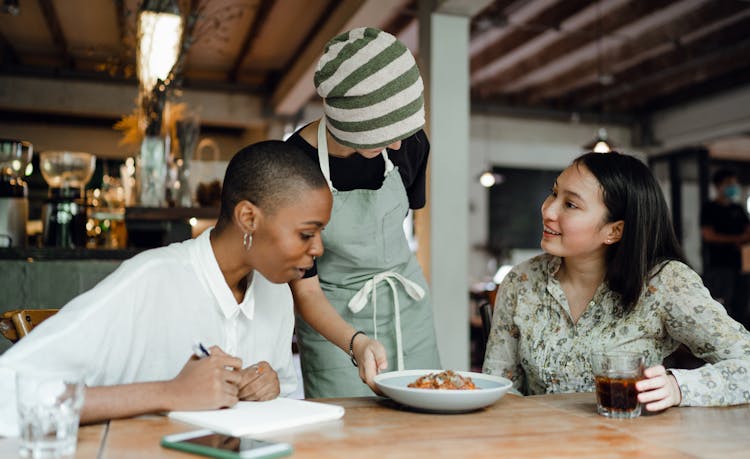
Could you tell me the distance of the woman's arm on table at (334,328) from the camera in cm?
152

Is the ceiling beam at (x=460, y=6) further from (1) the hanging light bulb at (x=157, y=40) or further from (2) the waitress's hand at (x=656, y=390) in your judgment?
(2) the waitress's hand at (x=656, y=390)

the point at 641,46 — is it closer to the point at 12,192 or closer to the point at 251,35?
the point at 251,35

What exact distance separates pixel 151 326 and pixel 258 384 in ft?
0.79

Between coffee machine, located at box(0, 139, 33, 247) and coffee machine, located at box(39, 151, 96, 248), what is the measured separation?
3.3 inches

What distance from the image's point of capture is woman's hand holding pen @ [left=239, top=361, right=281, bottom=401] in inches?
53.4

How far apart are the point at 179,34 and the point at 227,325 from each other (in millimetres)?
2440

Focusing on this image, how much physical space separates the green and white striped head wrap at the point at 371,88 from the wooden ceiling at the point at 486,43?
3.69 meters

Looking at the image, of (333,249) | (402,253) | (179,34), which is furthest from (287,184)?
(179,34)

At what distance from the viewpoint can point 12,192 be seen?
2.94m

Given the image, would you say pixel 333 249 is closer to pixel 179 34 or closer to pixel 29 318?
pixel 29 318

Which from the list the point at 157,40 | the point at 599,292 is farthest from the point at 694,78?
the point at 599,292

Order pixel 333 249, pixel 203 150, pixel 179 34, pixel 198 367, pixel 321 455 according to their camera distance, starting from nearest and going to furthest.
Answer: pixel 321 455 → pixel 198 367 → pixel 333 249 → pixel 179 34 → pixel 203 150

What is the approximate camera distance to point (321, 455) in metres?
1.03

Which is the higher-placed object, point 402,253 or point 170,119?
point 170,119
